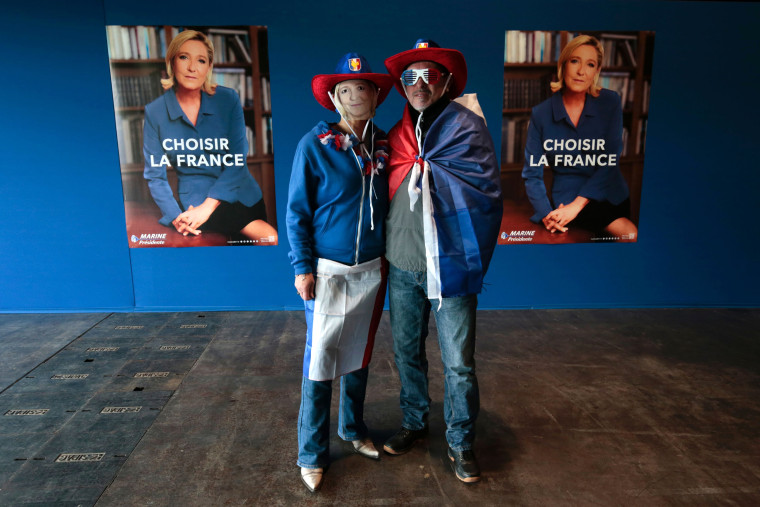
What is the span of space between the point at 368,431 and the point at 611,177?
2.81 m

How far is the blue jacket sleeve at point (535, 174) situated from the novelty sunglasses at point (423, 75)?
2154 mm

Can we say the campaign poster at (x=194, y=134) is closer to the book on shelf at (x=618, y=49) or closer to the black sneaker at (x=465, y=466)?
the black sneaker at (x=465, y=466)

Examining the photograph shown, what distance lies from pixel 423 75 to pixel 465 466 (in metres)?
1.52

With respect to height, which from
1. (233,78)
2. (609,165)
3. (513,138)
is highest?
(233,78)

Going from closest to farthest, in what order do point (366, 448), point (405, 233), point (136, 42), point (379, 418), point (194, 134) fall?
point (405, 233)
point (366, 448)
point (379, 418)
point (136, 42)
point (194, 134)

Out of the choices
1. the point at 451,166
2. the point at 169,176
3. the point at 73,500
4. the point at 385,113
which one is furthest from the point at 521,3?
the point at 73,500

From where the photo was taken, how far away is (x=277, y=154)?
12.4 feet

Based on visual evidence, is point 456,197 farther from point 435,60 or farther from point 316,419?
point 316,419

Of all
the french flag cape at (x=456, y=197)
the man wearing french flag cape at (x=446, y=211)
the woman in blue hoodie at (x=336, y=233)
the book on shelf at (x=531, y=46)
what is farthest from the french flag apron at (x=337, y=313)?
the book on shelf at (x=531, y=46)

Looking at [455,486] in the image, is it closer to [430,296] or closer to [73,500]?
[430,296]

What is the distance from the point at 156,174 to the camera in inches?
149

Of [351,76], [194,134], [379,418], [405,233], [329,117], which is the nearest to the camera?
[351,76]

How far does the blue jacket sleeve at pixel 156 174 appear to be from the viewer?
371 centimetres

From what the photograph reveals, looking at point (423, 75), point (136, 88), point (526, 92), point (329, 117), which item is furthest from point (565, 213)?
point (136, 88)
